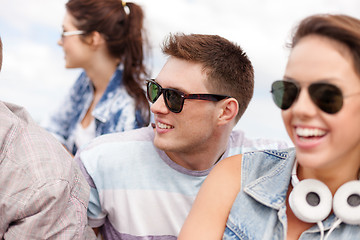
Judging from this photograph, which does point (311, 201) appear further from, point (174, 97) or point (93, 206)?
point (93, 206)

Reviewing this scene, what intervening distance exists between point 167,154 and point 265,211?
0.91 metres

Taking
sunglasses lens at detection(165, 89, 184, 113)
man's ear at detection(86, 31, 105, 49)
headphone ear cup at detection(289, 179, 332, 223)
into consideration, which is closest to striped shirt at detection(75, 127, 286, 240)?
sunglasses lens at detection(165, 89, 184, 113)

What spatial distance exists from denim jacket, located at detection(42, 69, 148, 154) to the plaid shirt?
187 centimetres

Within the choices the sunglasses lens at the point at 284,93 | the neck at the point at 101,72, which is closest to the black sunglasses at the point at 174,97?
the sunglasses lens at the point at 284,93

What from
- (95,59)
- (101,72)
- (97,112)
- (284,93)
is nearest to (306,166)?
(284,93)

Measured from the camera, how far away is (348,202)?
1622 millimetres

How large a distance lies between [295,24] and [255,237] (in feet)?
2.50

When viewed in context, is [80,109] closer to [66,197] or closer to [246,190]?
[66,197]

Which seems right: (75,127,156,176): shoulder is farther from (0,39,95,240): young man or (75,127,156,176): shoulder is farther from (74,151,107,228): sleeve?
(0,39,95,240): young man

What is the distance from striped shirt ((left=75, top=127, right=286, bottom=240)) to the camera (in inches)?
98.7

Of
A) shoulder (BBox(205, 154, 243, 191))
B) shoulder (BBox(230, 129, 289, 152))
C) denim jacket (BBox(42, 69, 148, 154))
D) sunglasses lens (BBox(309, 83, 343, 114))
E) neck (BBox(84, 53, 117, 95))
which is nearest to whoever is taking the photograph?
sunglasses lens (BBox(309, 83, 343, 114))

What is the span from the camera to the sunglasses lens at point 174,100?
98.3 inches

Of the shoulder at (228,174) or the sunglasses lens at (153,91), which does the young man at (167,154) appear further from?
the shoulder at (228,174)

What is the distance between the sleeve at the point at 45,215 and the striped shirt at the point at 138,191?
447mm
